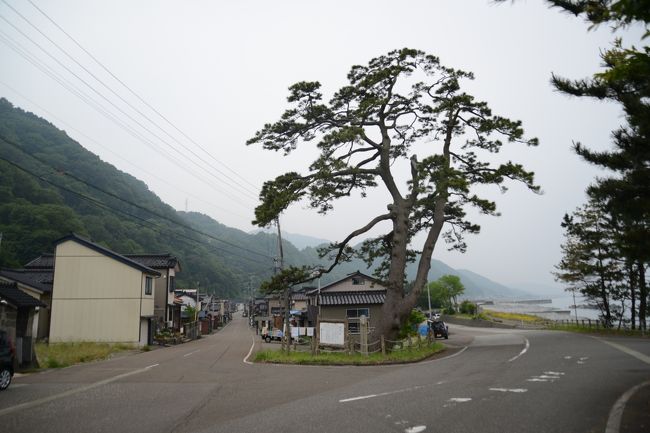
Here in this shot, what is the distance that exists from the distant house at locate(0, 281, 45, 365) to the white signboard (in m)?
11.2

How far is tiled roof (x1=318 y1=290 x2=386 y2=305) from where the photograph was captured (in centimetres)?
3092

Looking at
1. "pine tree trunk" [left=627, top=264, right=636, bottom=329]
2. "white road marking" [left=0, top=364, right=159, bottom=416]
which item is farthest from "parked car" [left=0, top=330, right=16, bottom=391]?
"pine tree trunk" [left=627, top=264, right=636, bottom=329]

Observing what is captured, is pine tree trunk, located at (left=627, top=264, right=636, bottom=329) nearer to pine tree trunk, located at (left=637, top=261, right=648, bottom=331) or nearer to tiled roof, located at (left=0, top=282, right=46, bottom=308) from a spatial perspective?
pine tree trunk, located at (left=637, top=261, right=648, bottom=331)

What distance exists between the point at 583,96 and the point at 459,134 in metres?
10.2

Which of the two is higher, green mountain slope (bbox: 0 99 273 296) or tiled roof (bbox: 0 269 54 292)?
green mountain slope (bbox: 0 99 273 296)

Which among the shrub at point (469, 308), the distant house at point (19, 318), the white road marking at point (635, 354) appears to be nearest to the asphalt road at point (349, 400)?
the white road marking at point (635, 354)

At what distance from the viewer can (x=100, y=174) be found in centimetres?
5134

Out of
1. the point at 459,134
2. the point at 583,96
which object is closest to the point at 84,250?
the point at 459,134

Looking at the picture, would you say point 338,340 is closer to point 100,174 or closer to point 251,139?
point 251,139

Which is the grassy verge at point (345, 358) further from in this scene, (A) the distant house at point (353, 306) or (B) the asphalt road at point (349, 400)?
(A) the distant house at point (353, 306)

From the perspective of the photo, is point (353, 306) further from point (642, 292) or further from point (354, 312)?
point (642, 292)

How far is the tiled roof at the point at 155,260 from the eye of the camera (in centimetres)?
3741

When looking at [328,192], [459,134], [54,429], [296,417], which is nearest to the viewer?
[54,429]

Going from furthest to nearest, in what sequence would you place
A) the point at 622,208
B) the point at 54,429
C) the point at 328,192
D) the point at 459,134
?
the point at 459,134, the point at 328,192, the point at 622,208, the point at 54,429
